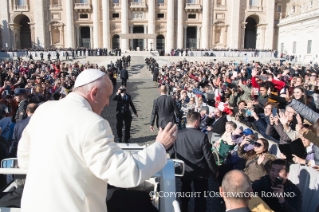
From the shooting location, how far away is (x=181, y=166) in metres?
2.66

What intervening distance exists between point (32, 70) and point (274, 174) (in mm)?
18192

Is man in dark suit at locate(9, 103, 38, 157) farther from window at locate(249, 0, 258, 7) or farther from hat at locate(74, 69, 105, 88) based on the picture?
window at locate(249, 0, 258, 7)

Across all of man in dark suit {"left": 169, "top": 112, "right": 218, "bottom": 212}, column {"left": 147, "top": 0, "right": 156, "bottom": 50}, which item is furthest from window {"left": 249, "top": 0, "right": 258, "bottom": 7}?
man in dark suit {"left": 169, "top": 112, "right": 218, "bottom": 212}

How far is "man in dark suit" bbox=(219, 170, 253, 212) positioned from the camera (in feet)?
7.20

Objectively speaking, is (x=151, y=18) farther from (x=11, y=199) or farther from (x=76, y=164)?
(x=76, y=164)

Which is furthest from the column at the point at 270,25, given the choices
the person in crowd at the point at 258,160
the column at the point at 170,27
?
the person in crowd at the point at 258,160

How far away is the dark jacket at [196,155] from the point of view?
12.5 ft

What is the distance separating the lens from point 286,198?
3.07 meters

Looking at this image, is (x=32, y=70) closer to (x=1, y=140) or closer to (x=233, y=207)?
(x=1, y=140)

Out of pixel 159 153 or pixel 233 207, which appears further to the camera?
pixel 233 207

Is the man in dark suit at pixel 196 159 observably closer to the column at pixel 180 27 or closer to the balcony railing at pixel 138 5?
the column at pixel 180 27

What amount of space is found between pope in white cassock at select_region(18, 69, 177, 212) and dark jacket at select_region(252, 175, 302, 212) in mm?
1863

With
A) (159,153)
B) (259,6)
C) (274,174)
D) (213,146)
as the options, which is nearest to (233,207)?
(159,153)

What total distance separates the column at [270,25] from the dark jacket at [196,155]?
44875 mm
